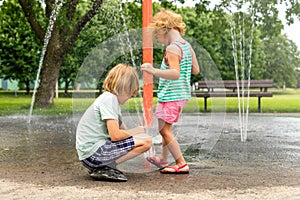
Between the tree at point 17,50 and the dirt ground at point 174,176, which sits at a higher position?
the tree at point 17,50

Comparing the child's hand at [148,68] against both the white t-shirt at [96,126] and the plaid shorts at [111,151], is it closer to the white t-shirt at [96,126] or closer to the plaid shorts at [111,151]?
the white t-shirt at [96,126]

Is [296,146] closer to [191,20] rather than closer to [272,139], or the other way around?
[272,139]

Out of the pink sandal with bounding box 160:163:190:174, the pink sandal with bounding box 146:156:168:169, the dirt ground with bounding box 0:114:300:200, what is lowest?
the dirt ground with bounding box 0:114:300:200

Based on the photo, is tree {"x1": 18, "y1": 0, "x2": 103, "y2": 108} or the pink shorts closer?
the pink shorts

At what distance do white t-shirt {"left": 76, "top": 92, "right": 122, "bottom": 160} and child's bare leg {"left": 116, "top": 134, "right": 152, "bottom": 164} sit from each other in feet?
0.65

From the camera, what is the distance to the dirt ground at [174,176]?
3957mm

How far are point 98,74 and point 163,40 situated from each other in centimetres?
64

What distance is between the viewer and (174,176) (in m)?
4.60

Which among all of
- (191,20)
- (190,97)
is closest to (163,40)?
(190,97)

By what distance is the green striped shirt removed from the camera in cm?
449

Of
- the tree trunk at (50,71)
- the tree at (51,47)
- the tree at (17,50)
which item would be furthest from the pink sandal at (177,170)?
the tree at (17,50)

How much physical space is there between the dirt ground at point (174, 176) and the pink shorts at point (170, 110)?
197mm

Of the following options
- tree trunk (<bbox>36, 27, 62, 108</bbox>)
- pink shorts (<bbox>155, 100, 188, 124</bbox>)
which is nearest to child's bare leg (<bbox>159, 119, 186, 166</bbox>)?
pink shorts (<bbox>155, 100, 188, 124</bbox>)

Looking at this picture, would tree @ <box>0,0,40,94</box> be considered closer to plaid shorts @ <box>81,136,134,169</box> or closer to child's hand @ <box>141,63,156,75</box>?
child's hand @ <box>141,63,156,75</box>
